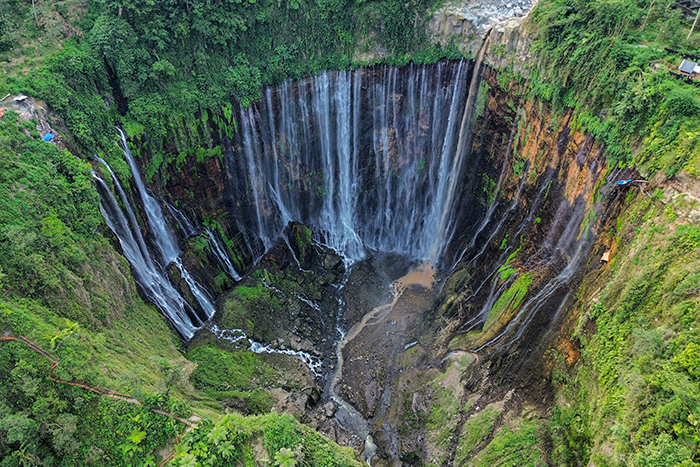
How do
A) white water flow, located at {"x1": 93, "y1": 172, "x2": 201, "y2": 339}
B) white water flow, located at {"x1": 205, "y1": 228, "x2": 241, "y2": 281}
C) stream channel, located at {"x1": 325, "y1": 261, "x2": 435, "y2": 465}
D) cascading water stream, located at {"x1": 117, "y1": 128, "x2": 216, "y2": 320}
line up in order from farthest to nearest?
white water flow, located at {"x1": 205, "y1": 228, "x2": 241, "y2": 281} < cascading water stream, located at {"x1": 117, "y1": 128, "x2": 216, "y2": 320} < stream channel, located at {"x1": 325, "y1": 261, "x2": 435, "y2": 465} < white water flow, located at {"x1": 93, "y1": 172, "x2": 201, "y2": 339}

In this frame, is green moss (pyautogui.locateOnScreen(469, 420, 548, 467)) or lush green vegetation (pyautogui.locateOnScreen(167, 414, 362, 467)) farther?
green moss (pyautogui.locateOnScreen(469, 420, 548, 467))

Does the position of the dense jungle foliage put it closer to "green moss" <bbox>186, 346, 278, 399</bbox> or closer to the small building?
"green moss" <bbox>186, 346, 278, 399</bbox>

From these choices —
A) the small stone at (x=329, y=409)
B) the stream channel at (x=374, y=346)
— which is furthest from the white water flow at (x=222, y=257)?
the small stone at (x=329, y=409)

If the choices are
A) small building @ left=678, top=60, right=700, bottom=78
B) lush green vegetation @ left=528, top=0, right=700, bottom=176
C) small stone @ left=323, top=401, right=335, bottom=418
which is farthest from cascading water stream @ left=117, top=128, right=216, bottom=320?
small building @ left=678, top=60, right=700, bottom=78

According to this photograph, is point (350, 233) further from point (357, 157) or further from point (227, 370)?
point (227, 370)

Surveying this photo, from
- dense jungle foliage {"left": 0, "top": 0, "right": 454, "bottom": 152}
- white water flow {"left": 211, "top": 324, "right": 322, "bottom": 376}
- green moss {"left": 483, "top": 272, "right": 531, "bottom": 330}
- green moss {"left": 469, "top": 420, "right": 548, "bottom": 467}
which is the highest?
dense jungle foliage {"left": 0, "top": 0, "right": 454, "bottom": 152}

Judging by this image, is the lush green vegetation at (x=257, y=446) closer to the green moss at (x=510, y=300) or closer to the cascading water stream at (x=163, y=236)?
the green moss at (x=510, y=300)

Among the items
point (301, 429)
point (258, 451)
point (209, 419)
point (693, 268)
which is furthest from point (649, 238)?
point (209, 419)

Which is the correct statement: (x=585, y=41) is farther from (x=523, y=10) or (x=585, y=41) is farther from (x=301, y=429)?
(x=301, y=429)
